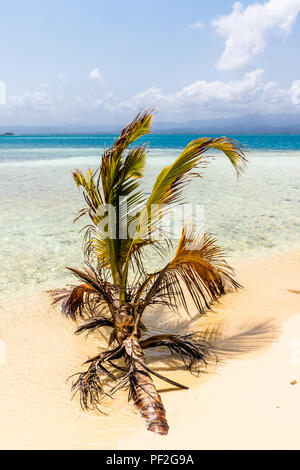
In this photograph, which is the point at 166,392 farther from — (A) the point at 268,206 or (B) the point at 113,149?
(A) the point at 268,206

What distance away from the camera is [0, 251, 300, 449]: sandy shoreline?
2721 millimetres

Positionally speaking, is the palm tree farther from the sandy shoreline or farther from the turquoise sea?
the turquoise sea

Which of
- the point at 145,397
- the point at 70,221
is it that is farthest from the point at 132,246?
the point at 70,221

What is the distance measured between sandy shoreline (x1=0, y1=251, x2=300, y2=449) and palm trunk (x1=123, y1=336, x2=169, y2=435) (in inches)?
2.8

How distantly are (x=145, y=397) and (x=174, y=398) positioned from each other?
0.31 m

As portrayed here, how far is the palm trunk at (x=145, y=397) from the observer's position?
2.84 m

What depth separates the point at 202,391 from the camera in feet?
10.7

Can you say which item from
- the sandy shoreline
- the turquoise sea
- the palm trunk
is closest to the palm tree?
the palm trunk

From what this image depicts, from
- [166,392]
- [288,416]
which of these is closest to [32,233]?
[166,392]

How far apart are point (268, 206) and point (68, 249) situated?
7334 millimetres

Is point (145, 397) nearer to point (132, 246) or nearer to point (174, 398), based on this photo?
point (174, 398)

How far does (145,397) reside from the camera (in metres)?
3.03

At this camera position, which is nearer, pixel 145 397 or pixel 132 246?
pixel 145 397

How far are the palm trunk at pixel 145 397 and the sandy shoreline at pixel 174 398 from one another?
0.23 ft
